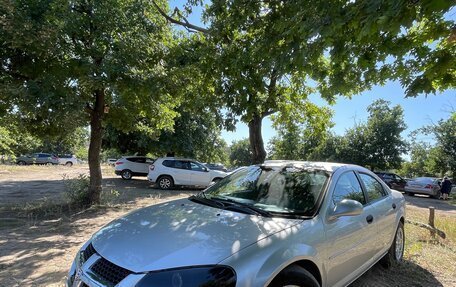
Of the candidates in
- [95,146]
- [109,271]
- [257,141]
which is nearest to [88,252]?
[109,271]

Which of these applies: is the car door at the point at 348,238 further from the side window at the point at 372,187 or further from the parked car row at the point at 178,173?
the parked car row at the point at 178,173

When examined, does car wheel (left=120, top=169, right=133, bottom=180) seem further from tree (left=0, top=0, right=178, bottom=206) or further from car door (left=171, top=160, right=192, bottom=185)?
tree (left=0, top=0, right=178, bottom=206)

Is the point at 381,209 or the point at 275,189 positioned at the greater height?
the point at 275,189

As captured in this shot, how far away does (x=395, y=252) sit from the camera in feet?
17.6

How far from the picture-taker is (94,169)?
10.2 m

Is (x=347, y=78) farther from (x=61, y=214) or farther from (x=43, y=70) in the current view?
(x=61, y=214)

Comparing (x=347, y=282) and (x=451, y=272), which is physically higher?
(x=347, y=282)

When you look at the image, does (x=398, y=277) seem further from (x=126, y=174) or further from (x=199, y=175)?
(x=126, y=174)

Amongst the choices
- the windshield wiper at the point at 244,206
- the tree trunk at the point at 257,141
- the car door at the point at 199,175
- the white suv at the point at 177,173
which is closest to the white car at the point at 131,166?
the white suv at the point at 177,173

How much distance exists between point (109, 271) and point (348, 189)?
2920 mm

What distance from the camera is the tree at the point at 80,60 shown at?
297 inches

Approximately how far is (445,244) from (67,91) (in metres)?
9.19

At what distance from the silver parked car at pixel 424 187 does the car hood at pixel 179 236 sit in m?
25.5

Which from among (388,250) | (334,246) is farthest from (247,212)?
(388,250)
